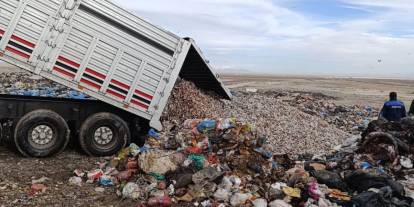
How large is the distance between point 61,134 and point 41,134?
0.33 metres

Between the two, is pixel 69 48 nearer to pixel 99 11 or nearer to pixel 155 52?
pixel 99 11

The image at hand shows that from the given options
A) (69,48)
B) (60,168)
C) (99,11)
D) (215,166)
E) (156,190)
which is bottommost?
(60,168)

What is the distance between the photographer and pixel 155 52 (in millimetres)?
8617

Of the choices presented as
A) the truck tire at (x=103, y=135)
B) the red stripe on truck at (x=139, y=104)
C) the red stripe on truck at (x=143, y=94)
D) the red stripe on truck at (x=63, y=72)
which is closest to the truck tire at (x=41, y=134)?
the truck tire at (x=103, y=135)

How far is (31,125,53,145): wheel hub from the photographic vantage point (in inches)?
319

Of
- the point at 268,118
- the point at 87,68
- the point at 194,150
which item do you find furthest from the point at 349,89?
the point at 87,68

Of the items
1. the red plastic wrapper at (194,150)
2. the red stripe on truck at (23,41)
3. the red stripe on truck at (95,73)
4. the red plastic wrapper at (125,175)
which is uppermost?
the red stripe on truck at (23,41)

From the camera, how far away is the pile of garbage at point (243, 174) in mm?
6340

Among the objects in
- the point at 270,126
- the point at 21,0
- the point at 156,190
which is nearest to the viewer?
the point at 156,190

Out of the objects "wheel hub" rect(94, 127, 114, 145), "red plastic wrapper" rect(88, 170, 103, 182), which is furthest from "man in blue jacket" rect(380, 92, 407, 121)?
"red plastic wrapper" rect(88, 170, 103, 182)

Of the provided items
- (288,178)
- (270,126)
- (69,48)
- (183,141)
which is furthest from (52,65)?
(270,126)

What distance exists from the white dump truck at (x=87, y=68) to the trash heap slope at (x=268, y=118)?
1685 millimetres

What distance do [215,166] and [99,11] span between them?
11.0ft

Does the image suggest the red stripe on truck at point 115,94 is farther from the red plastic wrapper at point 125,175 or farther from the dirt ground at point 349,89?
the dirt ground at point 349,89
